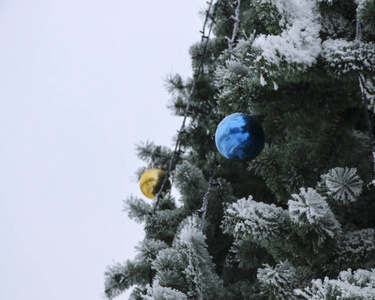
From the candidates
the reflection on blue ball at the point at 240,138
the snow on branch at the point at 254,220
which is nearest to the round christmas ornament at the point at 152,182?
the reflection on blue ball at the point at 240,138

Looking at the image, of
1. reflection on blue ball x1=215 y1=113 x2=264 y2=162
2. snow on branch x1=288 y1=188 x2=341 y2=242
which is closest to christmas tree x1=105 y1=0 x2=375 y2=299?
snow on branch x1=288 y1=188 x2=341 y2=242

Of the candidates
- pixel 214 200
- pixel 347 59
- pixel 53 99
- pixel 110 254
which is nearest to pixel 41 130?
pixel 53 99

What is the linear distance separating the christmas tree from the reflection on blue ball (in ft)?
0.46

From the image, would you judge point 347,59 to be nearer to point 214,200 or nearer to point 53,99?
point 214,200

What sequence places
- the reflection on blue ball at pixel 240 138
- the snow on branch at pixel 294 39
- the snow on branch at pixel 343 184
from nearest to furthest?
the snow on branch at pixel 294 39, the snow on branch at pixel 343 184, the reflection on blue ball at pixel 240 138

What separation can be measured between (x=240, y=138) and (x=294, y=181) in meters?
0.42

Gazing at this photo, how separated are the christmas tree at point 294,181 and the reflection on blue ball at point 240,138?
140mm

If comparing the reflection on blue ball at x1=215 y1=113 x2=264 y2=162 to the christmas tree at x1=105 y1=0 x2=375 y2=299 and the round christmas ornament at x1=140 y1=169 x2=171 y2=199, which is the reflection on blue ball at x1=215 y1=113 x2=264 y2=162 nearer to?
the christmas tree at x1=105 y1=0 x2=375 y2=299

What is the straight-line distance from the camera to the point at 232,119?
1466 mm

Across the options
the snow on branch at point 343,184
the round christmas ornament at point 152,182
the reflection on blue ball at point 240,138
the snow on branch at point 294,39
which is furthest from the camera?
the round christmas ornament at point 152,182

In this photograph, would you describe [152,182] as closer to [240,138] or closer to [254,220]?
[240,138]

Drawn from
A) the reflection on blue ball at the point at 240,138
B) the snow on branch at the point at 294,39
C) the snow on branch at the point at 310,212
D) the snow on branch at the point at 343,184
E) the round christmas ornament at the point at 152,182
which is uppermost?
the round christmas ornament at the point at 152,182

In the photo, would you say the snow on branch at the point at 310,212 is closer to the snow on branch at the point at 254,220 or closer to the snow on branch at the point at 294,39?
the snow on branch at the point at 254,220

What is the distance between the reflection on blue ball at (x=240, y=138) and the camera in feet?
4.69
